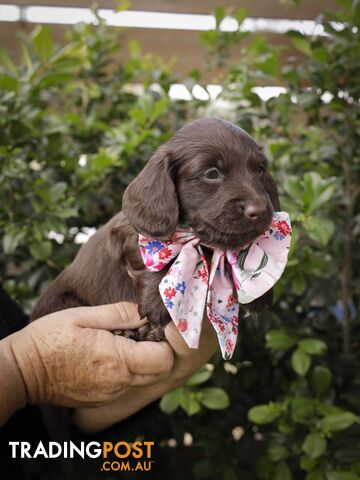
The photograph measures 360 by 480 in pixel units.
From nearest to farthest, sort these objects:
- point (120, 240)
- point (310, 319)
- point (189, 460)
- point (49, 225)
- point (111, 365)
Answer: point (111, 365)
point (120, 240)
point (49, 225)
point (310, 319)
point (189, 460)

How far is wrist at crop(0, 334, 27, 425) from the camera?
102cm

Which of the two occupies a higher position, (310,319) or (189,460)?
(310,319)

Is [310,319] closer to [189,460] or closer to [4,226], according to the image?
[189,460]

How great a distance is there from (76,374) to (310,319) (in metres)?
1.11

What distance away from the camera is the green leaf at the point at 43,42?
1.64 metres

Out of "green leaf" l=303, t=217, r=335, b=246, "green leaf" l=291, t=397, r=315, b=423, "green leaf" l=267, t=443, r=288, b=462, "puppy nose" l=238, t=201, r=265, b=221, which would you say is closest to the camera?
"puppy nose" l=238, t=201, r=265, b=221

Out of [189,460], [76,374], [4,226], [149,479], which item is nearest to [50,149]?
[4,226]

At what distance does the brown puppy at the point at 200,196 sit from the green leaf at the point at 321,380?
69cm

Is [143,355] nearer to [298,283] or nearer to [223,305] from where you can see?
[223,305]

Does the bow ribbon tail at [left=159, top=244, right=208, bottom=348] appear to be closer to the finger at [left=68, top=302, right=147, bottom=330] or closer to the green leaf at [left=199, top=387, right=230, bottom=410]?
the finger at [left=68, top=302, right=147, bottom=330]

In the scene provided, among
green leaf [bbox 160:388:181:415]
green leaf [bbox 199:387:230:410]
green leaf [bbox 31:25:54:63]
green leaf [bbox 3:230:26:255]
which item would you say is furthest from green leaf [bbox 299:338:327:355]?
green leaf [bbox 31:25:54:63]

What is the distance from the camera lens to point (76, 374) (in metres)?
1.10

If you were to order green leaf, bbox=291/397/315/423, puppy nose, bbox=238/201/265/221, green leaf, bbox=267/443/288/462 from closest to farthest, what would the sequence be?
puppy nose, bbox=238/201/265/221 → green leaf, bbox=291/397/315/423 → green leaf, bbox=267/443/288/462

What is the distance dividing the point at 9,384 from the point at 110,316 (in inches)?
9.4
